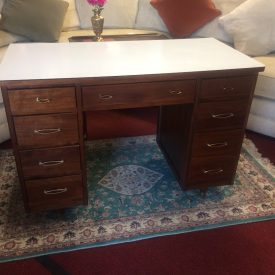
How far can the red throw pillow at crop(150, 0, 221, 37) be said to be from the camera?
8.48 feet

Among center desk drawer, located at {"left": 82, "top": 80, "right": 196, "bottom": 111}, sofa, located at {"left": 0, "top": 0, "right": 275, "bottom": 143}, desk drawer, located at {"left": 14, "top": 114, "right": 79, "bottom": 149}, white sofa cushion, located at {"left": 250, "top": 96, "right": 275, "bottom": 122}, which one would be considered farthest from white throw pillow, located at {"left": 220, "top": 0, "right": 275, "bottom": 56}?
desk drawer, located at {"left": 14, "top": 114, "right": 79, "bottom": 149}

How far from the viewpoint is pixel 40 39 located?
244 centimetres

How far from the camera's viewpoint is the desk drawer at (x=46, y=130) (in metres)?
1.28

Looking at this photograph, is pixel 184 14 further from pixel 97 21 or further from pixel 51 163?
pixel 51 163

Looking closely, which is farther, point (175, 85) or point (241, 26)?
point (241, 26)

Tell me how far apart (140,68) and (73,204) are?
2.41 ft

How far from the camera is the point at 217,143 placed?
1.57 metres

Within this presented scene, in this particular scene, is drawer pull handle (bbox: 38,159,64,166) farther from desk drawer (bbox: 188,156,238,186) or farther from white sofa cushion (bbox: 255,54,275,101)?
white sofa cushion (bbox: 255,54,275,101)

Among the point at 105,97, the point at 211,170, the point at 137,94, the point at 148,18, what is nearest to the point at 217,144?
the point at 211,170

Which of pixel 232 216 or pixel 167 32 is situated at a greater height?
pixel 167 32

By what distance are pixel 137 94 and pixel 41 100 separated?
1.30ft

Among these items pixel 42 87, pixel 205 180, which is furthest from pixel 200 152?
pixel 42 87

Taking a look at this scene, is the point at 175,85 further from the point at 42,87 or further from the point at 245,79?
the point at 42,87

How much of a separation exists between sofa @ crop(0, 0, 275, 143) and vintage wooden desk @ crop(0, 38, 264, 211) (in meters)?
0.72
